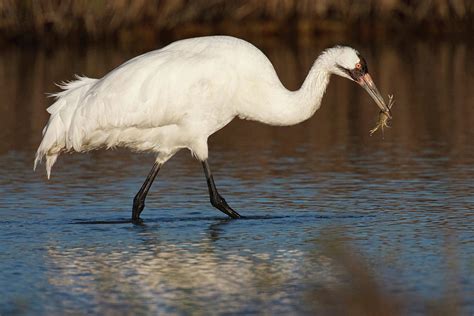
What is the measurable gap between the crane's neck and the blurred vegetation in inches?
539

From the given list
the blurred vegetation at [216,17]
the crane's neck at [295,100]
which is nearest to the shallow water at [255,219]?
the crane's neck at [295,100]

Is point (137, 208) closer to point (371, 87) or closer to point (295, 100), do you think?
point (295, 100)

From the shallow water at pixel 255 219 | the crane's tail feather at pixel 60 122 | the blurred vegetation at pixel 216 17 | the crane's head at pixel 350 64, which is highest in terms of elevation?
the blurred vegetation at pixel 216 17

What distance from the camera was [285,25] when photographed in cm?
2544

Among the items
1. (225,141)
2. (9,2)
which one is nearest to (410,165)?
(225,141)

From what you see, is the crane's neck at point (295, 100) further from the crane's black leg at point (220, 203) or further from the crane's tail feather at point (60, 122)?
the crane's tail feather at point (60, 122)

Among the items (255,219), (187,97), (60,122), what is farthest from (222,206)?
(60,122)

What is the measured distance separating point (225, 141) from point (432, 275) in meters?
6.56

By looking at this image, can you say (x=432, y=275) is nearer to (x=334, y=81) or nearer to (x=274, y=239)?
(x=274, y=239)

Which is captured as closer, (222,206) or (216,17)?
(222,206)

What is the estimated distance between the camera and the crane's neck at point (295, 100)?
10.1 m

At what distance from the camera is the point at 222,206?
10078 mm

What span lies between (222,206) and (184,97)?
2.75 ft

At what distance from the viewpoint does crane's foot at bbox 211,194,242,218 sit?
10.0 m
